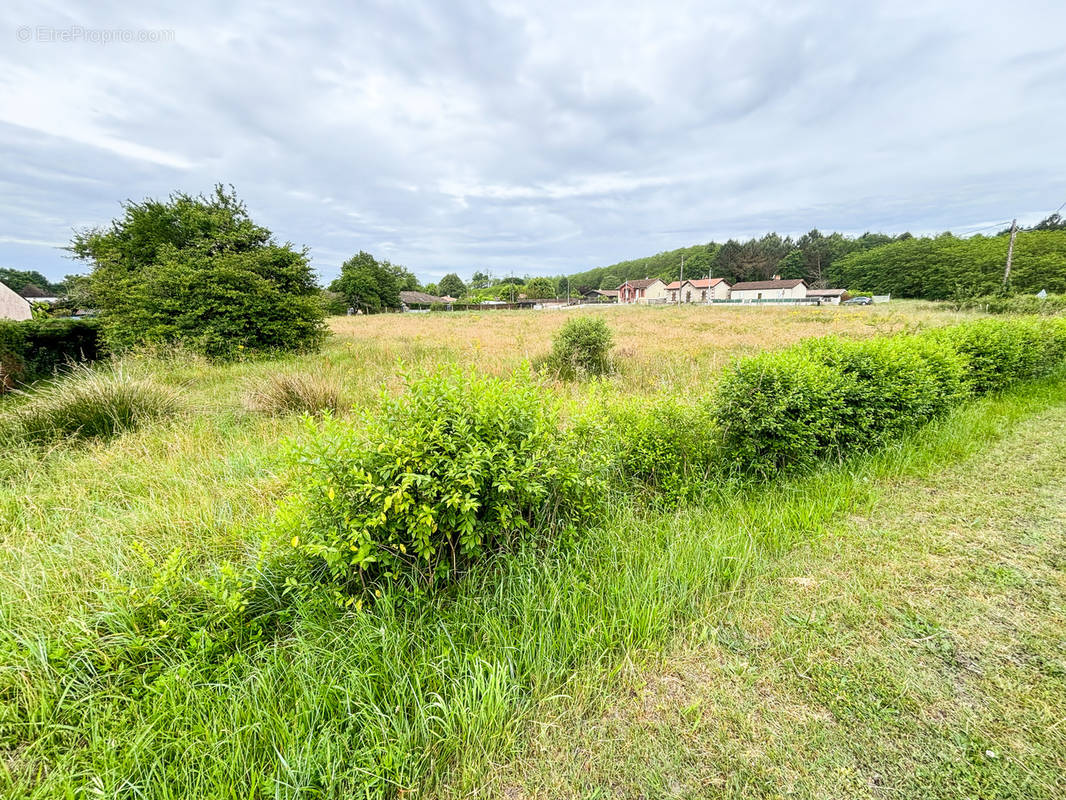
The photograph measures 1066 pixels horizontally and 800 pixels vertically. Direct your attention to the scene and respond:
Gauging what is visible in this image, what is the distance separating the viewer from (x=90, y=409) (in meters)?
5.02

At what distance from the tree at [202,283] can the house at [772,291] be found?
229 feet

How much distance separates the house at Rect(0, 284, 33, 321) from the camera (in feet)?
84.7

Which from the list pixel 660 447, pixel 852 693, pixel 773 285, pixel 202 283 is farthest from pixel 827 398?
pixel 773 285

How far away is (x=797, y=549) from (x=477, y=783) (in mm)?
2722

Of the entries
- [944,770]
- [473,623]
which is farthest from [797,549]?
[473,623]

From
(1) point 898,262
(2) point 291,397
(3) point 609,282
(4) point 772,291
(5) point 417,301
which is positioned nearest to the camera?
(2) point 291,397

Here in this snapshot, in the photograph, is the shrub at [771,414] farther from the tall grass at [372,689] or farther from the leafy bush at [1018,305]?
the leafy bush at [1018,305]

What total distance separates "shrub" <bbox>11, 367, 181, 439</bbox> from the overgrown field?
0.59 metres

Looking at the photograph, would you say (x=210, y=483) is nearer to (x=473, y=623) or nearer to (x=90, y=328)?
(x=473, y=623)

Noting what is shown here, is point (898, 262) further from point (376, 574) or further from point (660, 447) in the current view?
point (376, 574)

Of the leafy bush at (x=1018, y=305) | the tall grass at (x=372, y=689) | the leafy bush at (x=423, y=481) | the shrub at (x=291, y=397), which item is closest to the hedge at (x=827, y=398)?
the tall grass at (x=372, y=689)

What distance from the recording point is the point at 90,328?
1138 centimetres

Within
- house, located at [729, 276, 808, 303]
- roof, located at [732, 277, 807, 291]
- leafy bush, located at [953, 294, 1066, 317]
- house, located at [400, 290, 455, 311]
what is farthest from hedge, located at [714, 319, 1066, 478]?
house, located at [400, 290, 455, 311]

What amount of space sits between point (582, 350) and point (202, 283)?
10566mm
